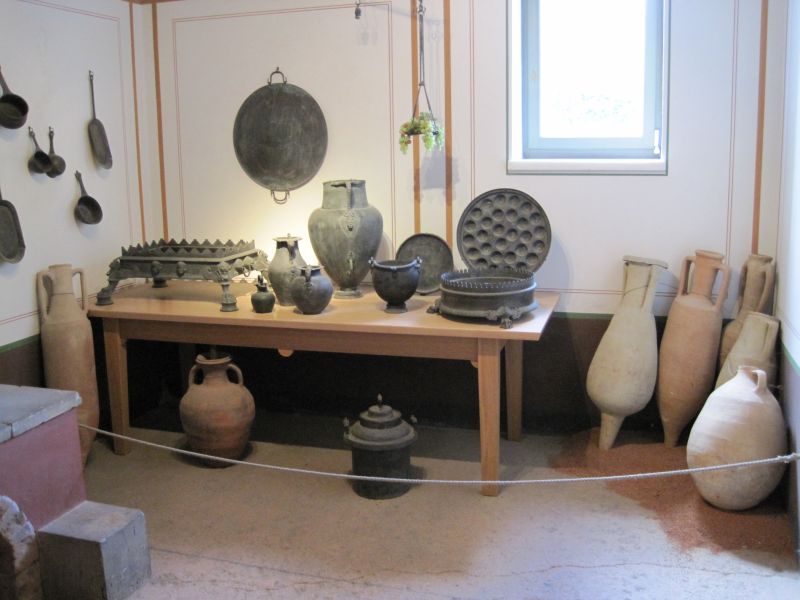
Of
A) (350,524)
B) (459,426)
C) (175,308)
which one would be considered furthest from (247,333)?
(459,426)

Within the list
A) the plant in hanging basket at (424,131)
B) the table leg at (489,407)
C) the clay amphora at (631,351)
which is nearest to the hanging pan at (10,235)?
the plant in hanging basket at (424,131)

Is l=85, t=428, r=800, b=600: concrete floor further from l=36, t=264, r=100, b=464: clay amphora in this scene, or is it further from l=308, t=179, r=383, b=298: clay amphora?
l=308, t=179, r=383, b=298: clay amphora

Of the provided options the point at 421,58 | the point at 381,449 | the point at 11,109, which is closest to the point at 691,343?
the point at 381,449

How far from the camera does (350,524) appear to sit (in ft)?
11.5

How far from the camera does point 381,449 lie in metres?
3.66

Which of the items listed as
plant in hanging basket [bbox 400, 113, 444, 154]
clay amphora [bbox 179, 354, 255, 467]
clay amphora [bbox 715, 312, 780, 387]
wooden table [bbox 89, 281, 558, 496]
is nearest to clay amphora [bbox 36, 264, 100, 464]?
wooden table [bbox 89, 281, 558, 496]

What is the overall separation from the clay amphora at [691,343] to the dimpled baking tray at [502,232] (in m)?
0.69

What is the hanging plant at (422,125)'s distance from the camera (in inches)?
161

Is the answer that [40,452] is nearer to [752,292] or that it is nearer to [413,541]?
[413,541]

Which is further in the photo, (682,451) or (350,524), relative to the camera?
(682,451)

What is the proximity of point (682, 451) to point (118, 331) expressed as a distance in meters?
2.76

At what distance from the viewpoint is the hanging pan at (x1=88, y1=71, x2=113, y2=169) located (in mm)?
4398

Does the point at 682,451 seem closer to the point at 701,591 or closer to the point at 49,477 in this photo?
the point at 701,591

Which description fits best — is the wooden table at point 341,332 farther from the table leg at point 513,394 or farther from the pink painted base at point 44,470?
the pink painted base at point 44,470
